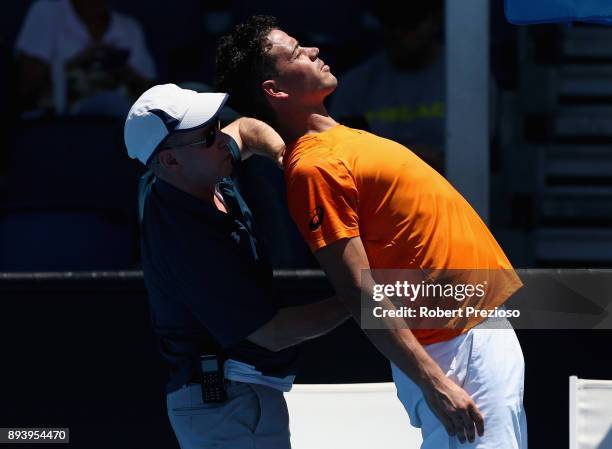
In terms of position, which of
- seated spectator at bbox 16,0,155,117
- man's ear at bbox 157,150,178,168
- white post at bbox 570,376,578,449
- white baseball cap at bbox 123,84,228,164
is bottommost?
white post at bbox 570,376,578,449

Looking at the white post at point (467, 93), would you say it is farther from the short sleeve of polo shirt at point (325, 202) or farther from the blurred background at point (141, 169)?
the short sleeve of polo shirt at point (325, 202)

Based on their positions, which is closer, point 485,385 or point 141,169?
point 485,385

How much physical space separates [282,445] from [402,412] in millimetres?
919

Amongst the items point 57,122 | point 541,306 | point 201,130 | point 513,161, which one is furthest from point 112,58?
point 201,130

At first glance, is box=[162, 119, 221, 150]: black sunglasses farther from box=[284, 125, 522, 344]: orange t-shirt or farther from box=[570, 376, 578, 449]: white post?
box=[570, 376, 578, 449]: white post

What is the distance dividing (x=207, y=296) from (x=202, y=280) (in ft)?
0.15

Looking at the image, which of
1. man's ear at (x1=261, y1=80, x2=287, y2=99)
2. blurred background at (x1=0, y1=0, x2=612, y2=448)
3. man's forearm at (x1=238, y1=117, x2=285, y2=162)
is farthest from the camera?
blurred background at (x1=0, y1=0, x2=612, y2=448)


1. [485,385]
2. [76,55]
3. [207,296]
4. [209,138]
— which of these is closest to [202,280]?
[207,296]

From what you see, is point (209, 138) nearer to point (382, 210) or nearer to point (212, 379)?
point (382, 210)

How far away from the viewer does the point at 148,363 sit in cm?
441

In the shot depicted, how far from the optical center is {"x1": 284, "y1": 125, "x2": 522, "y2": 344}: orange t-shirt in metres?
2.87

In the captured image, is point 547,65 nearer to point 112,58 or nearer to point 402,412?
point 112,58

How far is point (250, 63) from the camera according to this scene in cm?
313

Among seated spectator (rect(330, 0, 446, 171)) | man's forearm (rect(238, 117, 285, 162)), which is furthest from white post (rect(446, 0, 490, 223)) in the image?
man's forearm (rect(238, 117, 285, 162))
